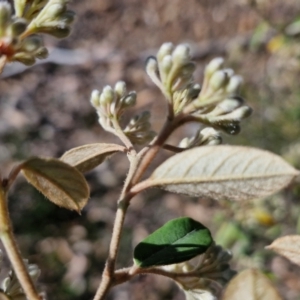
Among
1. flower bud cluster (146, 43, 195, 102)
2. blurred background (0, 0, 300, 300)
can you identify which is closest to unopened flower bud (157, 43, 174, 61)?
flower bud cluster (146, 43, 195, 102)

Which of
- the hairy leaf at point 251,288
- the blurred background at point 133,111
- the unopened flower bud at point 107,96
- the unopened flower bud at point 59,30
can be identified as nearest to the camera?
the hairy leaf at point 251,288

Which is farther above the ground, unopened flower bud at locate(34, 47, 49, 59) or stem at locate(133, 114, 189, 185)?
unopened flower bud at locate(34, 47, 49, 59)

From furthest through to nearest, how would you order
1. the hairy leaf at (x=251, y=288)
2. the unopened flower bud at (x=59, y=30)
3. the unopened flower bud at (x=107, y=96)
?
the unopened flower bud at (x=107, y=96), the unopened flower bud at (x=59, y=30), the hairy leaf at (x=251, y=288)

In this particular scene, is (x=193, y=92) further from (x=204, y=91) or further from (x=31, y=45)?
(x=31, y=45)

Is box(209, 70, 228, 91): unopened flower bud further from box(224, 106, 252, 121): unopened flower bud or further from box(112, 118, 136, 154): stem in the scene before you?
box(112, 118, 136, 154): stem

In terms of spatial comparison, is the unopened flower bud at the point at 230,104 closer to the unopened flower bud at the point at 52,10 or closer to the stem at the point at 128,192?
the stem at the point at 128,192

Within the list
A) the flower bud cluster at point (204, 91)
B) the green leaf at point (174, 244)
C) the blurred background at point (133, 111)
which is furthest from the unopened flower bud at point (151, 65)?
the blurred background at point (133, 111)

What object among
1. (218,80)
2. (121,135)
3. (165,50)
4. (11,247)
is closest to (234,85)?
(218,80)
